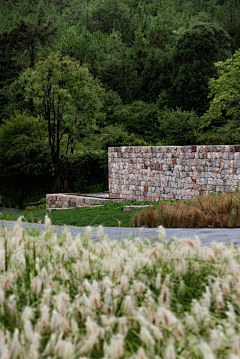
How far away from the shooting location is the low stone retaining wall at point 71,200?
916 inches

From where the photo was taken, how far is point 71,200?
25.6 m

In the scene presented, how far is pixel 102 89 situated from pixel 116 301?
33.8 m

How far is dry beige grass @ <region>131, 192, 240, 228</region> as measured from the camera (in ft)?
Answer: 34.5

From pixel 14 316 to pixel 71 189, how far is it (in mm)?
30770

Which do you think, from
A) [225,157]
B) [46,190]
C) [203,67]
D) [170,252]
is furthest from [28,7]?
[170,252]

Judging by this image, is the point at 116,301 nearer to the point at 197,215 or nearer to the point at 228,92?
the point at 197,215

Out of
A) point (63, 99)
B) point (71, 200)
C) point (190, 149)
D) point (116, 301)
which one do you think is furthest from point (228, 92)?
point (116, 301)

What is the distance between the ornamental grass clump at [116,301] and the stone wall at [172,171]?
13.3 m

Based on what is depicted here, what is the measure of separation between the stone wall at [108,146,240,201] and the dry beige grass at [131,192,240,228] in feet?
19.0

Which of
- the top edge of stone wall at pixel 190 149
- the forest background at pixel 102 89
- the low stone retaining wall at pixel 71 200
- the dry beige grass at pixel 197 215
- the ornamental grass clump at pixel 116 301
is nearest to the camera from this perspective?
the ornamental grass clump at pixel 116 301

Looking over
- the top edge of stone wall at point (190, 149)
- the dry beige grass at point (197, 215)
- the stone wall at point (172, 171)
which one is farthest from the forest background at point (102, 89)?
the dry beige grass at point (197, 215)

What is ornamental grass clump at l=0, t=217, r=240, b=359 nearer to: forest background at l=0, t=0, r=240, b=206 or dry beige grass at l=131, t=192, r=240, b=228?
dry beige grass at l=131, t=192, r=240, b=228

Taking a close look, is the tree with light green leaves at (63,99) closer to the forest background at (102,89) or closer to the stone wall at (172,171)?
the forest background at (102,89)

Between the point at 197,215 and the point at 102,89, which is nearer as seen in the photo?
the point at 197,215
